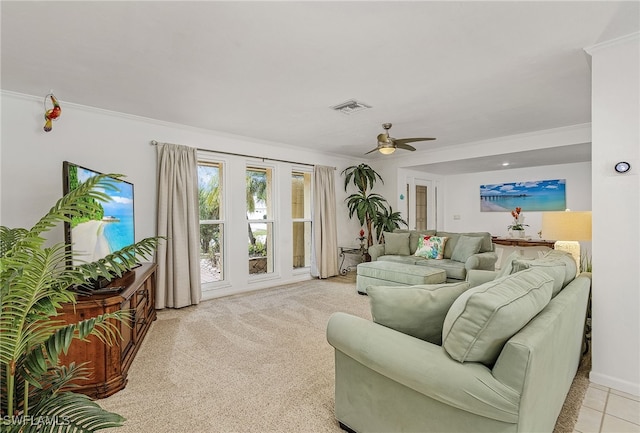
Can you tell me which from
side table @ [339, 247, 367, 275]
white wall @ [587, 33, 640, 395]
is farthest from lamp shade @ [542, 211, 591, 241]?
side table @ [339, 247, 367, 275]

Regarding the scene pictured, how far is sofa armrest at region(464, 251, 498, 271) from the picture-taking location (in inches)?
168

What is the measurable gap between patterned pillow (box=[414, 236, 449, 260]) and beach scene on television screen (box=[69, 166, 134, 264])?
392 centimetres

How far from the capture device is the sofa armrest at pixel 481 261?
427 cm

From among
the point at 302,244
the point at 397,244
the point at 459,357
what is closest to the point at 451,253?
the point at 397,244

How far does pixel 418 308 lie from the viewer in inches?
61.5

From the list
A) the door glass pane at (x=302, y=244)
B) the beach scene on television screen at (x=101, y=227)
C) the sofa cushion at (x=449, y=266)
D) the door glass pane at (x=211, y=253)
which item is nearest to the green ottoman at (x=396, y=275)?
the sofa cushion at (x=449, y=266)

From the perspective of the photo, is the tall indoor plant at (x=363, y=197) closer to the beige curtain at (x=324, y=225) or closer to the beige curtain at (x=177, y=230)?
the beige curtain at (x=324, y=225)

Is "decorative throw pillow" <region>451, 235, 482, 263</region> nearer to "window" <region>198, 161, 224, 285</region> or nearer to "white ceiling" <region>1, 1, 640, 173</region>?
"white ceiling" <region>1, 1, 640, 173</region>

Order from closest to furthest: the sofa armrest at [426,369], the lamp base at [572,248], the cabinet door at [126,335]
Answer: the sofa armrest at [426,369] < the cabinet door at [126,335] < the lamp base at [572,248]

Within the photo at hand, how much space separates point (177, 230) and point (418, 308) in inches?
133

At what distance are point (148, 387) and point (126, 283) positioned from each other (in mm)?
790

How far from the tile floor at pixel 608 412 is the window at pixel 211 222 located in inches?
165

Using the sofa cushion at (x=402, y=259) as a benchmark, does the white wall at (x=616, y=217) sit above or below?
above

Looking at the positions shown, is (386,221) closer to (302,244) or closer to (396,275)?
(302,244)
